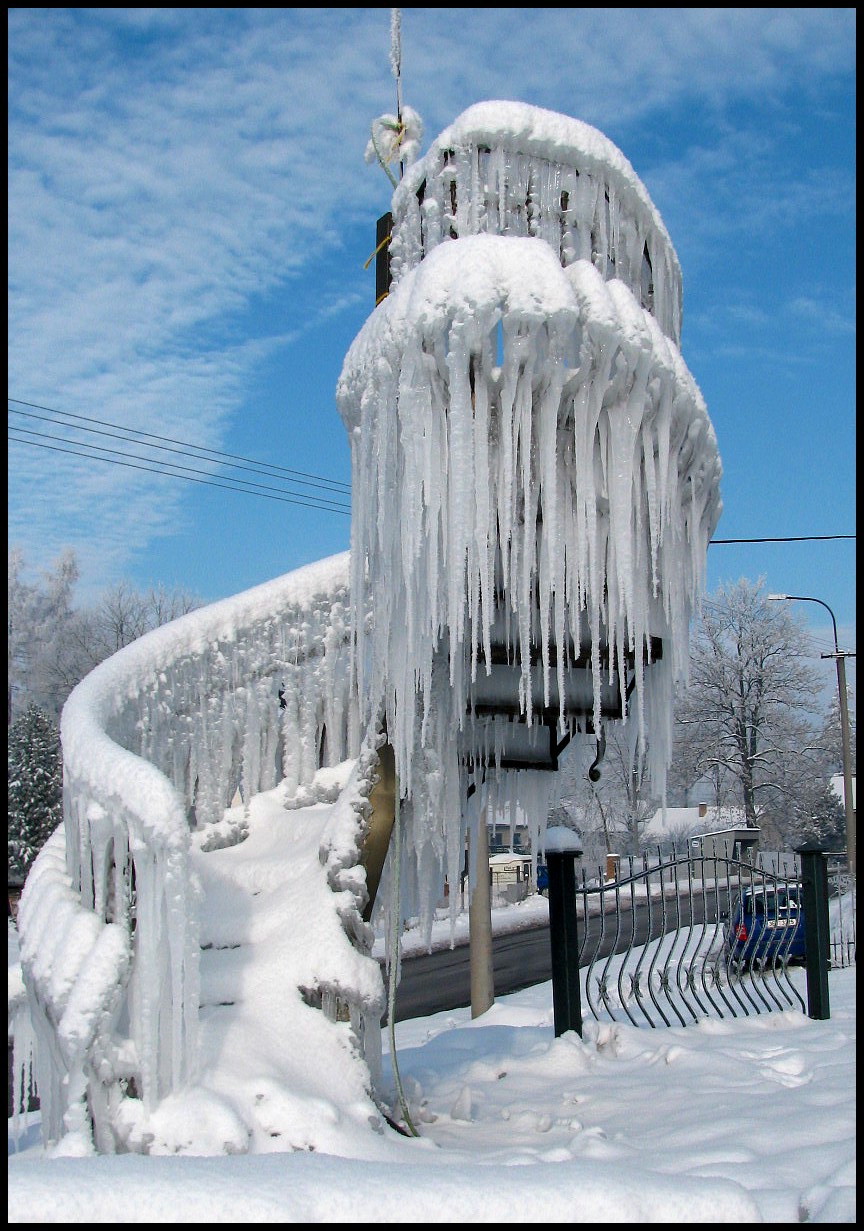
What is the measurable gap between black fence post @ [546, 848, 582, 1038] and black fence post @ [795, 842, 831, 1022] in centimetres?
260

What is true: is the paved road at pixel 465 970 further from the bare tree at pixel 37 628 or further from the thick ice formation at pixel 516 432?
the bare tree at pixel 37 628

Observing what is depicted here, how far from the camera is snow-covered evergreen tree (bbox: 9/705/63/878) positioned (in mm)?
22562

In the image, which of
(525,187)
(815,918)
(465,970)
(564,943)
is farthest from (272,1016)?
(465,970)

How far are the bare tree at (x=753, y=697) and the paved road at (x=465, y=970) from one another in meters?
12.6

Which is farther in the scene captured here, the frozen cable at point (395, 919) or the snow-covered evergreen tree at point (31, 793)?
the snow-covered evergreen tree at point (31, 793)

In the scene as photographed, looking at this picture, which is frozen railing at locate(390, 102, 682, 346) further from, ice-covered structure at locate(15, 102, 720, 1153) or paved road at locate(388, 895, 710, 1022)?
paved road at locate(388, 895, 710, 1022)

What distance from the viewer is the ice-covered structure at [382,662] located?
339 cm

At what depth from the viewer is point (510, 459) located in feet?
13.9

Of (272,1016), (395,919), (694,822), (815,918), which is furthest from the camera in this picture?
(694,822)

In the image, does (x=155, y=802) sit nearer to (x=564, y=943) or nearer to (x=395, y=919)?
(x=395, y=919)

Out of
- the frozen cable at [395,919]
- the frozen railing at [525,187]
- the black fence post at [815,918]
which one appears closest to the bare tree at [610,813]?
the black fence post at [815,918]

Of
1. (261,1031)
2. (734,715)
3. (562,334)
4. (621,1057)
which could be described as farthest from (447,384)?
(734,715)

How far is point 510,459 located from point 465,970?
14.1 m

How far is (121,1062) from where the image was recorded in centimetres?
326
